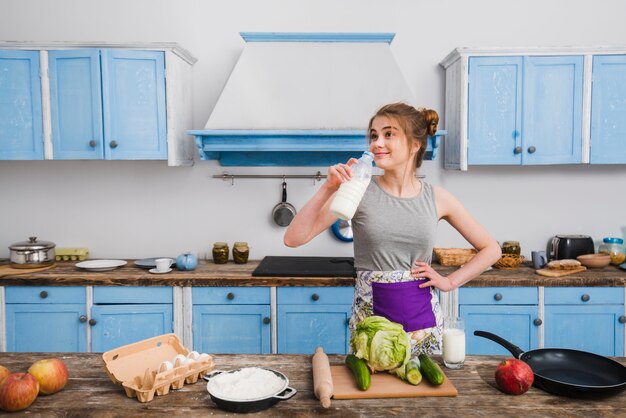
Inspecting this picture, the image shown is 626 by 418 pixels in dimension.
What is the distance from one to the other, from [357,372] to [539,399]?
1.60 ft

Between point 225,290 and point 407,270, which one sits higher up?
point 407,270

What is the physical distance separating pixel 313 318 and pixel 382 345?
1.66 metres

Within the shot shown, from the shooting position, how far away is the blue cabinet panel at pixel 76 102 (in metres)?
3.26

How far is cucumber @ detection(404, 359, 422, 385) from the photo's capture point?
1.47 metres

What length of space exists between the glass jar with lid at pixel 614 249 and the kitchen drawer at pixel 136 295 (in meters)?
2.86

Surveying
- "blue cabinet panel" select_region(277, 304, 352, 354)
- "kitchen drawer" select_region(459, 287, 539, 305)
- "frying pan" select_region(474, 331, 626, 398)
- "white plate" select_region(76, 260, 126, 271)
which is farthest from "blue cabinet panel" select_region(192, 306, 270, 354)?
"frying pan" select_region(474, 331, 626, 398)

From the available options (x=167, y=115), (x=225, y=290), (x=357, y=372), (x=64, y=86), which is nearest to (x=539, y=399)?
Answer: (x=357, y=372)

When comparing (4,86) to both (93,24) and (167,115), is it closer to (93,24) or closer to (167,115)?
(93,24)

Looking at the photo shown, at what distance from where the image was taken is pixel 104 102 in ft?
10.7

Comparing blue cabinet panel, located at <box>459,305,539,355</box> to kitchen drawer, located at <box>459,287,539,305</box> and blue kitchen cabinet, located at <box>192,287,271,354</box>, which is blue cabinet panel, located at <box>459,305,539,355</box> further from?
blue kitchen cabinet, located at <box>192,287,271,354</box>

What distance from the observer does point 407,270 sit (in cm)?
204

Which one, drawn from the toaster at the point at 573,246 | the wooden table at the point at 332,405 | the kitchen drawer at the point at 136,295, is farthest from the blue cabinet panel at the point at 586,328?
the kitchen drawer at the point at 136,295

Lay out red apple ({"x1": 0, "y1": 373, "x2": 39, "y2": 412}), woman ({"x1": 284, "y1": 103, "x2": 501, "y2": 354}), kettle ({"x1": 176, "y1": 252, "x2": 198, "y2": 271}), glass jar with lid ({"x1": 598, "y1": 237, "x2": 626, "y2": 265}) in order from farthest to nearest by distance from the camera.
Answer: glass jar with lid ({"x1": 598, "y1": 237, "x2": 626, "y2": 265}) → kettle ({"x1": 176, "y1": 252, "x2": 198, "y2": 271}) → woman ({"x1": 284, "y1": 103, "x2": 501, "y2": 354}) → red apple ({"x1": 0, "y1": 373, "x2": 39, "y2": 412})

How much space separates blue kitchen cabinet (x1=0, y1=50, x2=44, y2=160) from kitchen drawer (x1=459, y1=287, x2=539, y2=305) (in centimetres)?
277
